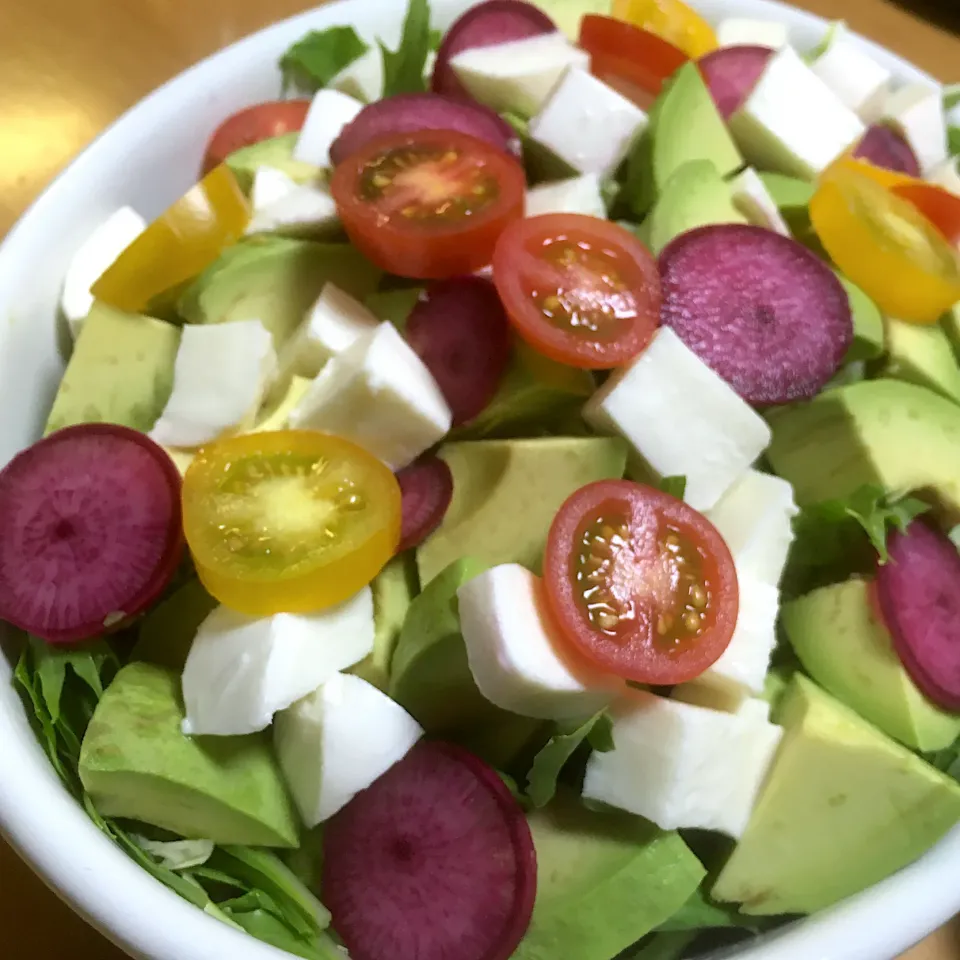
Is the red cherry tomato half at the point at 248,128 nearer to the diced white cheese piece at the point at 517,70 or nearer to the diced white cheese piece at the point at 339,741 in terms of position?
the diced white cheese piece at the point at 517,70

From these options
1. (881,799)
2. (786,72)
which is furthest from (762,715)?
(786,72)

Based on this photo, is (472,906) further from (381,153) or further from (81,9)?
(81,9)

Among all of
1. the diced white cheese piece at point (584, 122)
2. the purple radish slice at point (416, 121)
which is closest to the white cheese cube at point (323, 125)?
the purple radish slice at point (416, 121)

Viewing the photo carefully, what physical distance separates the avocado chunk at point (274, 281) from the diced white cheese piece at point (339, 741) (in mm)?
451

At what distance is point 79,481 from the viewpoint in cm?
101

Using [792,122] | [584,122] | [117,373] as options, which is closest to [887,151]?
[792,122]

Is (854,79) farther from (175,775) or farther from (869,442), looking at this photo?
(175,775)

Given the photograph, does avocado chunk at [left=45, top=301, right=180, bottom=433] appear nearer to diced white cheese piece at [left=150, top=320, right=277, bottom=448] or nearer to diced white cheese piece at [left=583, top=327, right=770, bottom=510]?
diced white cheese piece at [left=150, top=320, right=277, bottom=448]

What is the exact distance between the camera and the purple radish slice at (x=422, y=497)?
39.6 inches

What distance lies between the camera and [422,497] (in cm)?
103

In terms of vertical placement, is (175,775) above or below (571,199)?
below

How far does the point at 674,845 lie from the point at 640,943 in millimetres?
132

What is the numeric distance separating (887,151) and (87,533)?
1.16m

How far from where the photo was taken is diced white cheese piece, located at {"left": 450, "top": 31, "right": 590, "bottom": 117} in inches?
52.1
